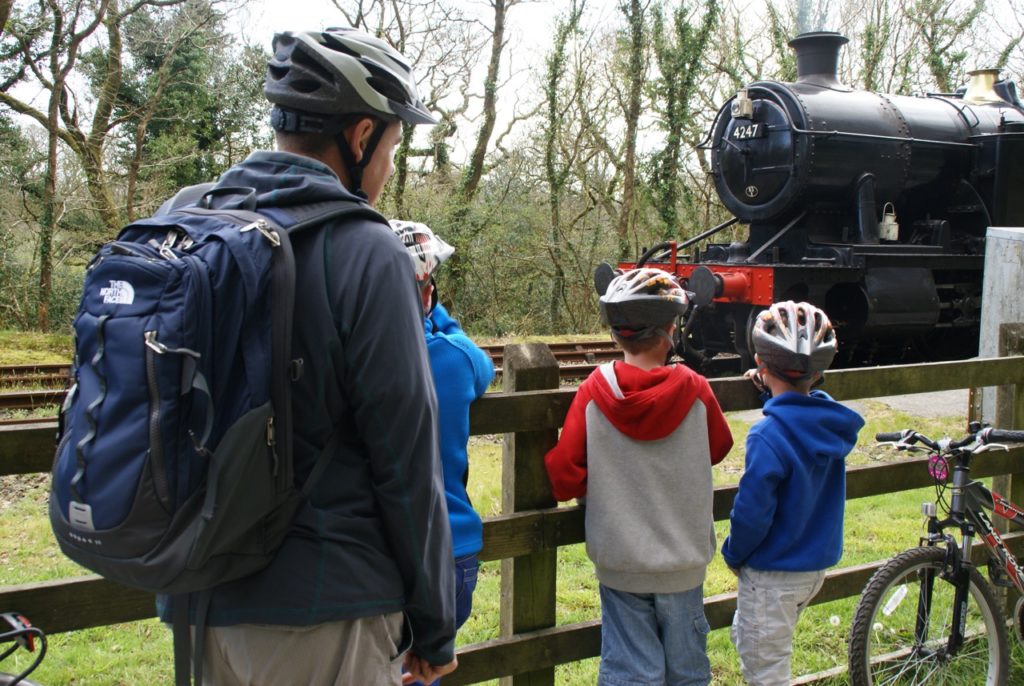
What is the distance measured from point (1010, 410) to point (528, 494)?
2.48m

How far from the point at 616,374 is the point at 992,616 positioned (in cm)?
196

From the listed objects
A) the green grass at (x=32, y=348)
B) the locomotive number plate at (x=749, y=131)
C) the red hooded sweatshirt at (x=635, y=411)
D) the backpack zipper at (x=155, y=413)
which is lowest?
the green grass at (x=32, y=348)

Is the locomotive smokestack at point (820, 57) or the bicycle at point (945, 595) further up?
the locomotive smokestack at point (820, 57)

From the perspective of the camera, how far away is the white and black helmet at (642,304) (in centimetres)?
254

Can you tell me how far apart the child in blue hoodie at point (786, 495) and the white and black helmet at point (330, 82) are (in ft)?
5.01

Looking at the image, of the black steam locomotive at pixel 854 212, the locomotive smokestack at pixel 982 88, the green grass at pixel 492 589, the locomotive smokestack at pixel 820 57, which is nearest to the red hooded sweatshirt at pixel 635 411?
the green grass at pixel 492 589

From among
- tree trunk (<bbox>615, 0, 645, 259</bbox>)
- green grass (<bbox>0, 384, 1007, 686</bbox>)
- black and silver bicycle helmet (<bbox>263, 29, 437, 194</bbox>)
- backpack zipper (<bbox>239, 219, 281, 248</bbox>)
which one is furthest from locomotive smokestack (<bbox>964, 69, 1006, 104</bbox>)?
backpack zipper (<bbox>239, 219, 281, 248</bbox>)

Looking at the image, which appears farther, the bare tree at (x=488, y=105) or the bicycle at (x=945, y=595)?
the bare tree at (x=488, y=105)

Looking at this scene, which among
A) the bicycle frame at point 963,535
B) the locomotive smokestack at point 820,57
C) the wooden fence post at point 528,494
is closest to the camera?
the wooden fence post at point 528,494

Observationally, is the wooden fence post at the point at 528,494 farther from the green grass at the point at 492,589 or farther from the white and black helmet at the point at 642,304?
the green grass at the point at 492,589

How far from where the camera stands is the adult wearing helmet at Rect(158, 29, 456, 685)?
156 cm

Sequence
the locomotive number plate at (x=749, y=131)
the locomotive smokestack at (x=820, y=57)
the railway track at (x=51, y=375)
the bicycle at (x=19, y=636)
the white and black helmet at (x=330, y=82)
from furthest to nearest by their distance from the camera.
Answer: the locomotive smokestack at (x=820, y=57) < the locomotive number plate at (x=749, y=131) < the railway track at (x=51, y=375) < the bicycle at (x=19, y=636) < the white and black helmet at (x=330, y=82)

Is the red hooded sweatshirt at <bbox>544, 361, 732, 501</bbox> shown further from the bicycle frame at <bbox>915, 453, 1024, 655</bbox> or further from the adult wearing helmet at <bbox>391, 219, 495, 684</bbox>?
the bicycle frame at <bbox>915, 453, 1024, 655</bbox>

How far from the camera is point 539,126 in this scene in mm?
20828
